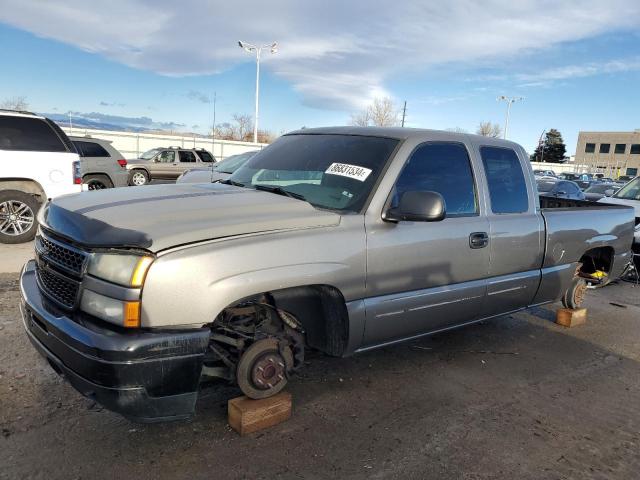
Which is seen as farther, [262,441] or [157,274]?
[262,441]

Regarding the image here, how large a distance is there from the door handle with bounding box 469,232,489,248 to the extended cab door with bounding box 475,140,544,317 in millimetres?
73

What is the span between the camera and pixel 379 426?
3.12 m

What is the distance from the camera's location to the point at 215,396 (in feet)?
11.1

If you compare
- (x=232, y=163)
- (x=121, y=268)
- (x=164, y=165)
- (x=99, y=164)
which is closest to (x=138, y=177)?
(x=164, y=165)

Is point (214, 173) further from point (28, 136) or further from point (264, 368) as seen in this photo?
point (264, 368)

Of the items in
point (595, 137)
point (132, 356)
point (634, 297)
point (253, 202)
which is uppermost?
point (595, 137)

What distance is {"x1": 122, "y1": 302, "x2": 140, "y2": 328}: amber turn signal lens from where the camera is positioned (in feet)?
7.62

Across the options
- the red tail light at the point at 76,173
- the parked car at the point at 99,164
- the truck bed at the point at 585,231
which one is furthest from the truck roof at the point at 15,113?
the truck bed at the point at 585,231

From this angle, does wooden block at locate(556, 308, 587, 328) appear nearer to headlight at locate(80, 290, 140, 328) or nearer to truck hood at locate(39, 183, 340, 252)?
truck hood at locate(39, 183, 340, 252)

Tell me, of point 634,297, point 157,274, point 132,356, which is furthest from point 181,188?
point 634,297

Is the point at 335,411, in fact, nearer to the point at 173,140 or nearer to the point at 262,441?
the point at 262,441

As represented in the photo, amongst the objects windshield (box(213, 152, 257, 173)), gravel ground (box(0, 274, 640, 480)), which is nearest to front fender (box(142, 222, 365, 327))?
gravel ground (box(0, 274, 640, 480))

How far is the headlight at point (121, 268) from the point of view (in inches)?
91.5

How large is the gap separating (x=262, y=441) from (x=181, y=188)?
67.6 inches
